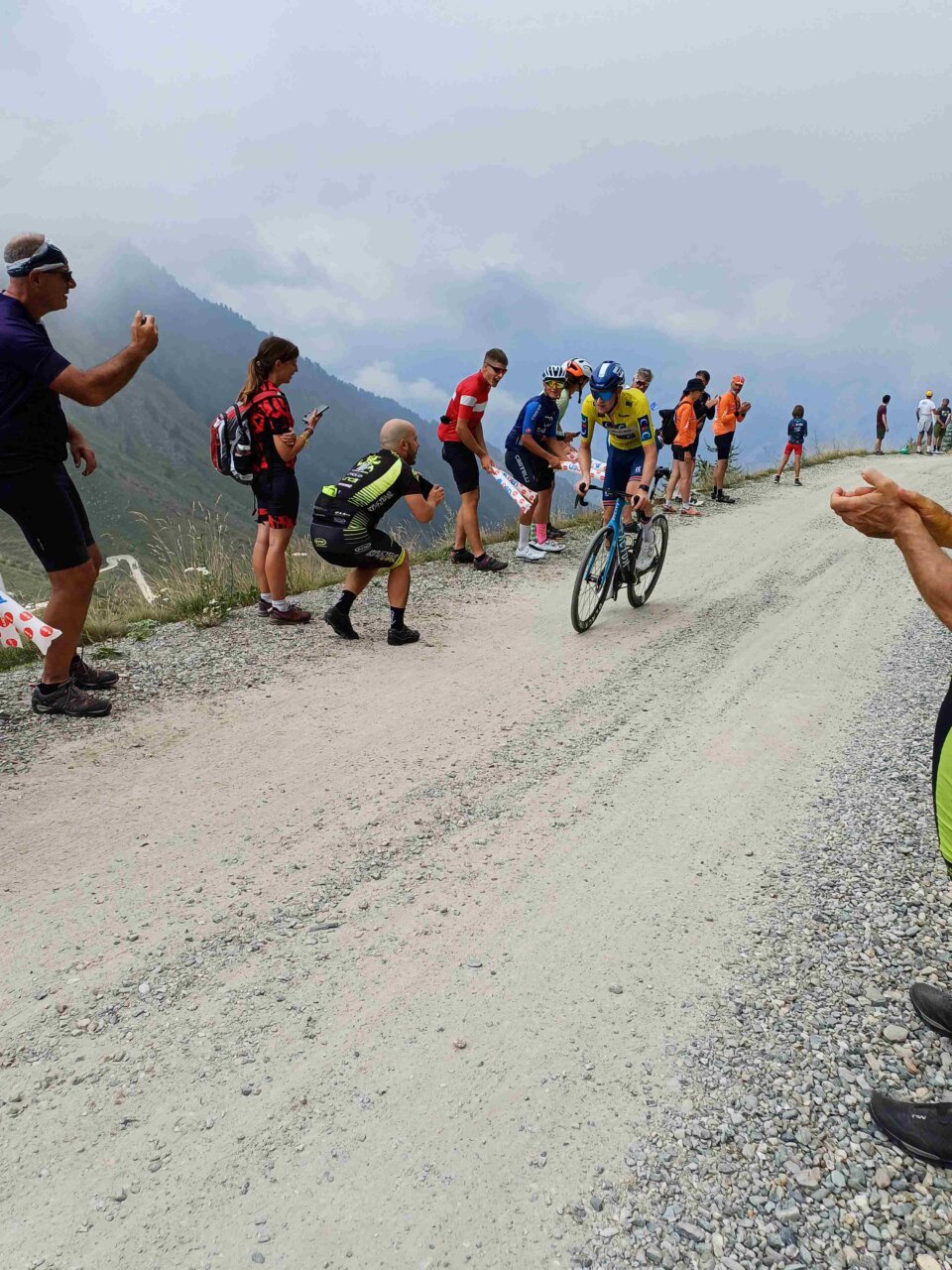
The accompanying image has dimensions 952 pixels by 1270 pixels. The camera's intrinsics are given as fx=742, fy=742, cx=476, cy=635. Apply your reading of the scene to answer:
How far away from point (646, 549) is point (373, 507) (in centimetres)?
286

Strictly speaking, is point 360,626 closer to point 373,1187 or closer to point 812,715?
point 812,715

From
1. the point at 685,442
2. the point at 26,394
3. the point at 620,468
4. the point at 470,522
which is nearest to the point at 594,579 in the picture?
the point at 620,468

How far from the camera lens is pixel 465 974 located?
273cm

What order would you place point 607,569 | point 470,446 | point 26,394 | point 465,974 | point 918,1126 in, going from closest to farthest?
point 918,1126, point 465,974, point 26,394, point 607,569, point 470,446

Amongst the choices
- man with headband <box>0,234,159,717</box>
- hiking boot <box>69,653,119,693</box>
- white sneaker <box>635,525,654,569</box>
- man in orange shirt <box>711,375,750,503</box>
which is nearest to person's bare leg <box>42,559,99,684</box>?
man with headband <box>0,234,159,717</box>

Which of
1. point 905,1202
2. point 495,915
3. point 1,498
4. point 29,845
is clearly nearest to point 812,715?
point 495,915

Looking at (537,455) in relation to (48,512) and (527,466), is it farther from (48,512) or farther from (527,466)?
(48,512)

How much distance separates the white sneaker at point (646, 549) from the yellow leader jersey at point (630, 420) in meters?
0.82

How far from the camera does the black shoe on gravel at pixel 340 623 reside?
6316mm

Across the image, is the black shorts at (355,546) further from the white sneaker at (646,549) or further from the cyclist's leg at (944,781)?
the cyclist's leg at (944,781)

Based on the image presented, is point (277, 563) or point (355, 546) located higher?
point (355, 546)

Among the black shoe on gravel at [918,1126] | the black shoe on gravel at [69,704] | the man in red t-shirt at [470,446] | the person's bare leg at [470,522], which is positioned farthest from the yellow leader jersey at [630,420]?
the black shoe on gravel at [918,1126]

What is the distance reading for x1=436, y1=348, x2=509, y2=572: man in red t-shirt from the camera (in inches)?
335

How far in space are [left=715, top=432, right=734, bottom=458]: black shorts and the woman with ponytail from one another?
33.6 ft
